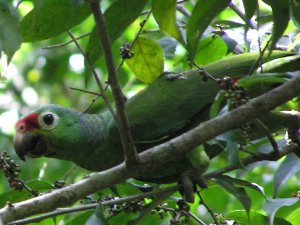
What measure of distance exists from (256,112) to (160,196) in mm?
558

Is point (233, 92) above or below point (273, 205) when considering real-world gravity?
above

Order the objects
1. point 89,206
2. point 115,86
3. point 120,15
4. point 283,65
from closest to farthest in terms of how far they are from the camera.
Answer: point 115,86 → point 120,15 → point 89,206 → point 283,65

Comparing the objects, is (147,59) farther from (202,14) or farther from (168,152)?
(168,152)

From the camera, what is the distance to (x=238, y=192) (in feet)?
7.71

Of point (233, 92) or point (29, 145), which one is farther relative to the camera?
point (29, 145)

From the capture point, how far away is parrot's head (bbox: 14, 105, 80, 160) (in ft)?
9.90

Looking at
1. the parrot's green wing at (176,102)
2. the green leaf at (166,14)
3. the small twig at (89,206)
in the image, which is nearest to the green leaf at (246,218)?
the small twig at (89,206)

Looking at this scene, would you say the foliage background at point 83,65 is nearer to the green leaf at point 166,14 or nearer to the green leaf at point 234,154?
the green leaf at point 166,14

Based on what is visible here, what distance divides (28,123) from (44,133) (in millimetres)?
85

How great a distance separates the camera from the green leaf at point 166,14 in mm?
2150

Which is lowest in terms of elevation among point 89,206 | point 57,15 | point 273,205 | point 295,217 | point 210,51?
point 295,217

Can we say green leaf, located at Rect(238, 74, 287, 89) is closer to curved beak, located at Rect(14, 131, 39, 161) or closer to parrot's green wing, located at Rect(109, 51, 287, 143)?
parrot's green wing, located at Rect(109, 51, 287, 143)

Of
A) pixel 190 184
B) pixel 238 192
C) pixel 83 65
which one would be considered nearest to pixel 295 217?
pixel 238 192

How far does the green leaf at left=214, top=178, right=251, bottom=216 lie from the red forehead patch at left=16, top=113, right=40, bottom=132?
0.97 metres
